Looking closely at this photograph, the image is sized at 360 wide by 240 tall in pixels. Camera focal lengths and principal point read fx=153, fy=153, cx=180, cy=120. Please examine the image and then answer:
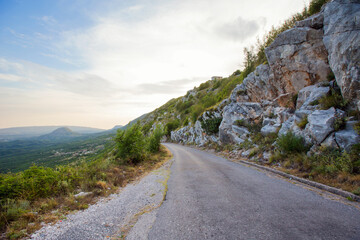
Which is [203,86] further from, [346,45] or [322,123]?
[322,123]

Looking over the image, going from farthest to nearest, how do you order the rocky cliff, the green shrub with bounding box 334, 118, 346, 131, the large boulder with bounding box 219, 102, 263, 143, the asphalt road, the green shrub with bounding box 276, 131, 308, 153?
the large boulder with bounding box 219, 102, 263, 143 < the green shrub with bounding box 276, 131, 308, 153 < the rocky cliff < the green shrub with bounding box 334, 118, 346, 131 < the asphalt road

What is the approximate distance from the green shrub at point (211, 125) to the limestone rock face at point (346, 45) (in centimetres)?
1520

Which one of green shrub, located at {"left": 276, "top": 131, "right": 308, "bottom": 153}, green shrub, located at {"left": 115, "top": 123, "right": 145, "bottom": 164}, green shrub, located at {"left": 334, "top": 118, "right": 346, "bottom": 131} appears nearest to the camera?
green shrub, located at {"left": 334, "top": 118, "right": 346, "bottom": 131}

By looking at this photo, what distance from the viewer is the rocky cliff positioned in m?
7.58

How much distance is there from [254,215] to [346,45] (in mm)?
10008

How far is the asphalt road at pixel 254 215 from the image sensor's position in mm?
3238

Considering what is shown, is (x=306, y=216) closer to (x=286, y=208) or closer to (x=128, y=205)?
(x=286, y=208)

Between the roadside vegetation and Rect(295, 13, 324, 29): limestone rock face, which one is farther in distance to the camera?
Rect(295, 13, 324, 29): limestone rock face

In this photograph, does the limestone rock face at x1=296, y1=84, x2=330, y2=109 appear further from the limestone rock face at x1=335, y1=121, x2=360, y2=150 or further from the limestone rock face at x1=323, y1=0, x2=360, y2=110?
the limestone rock face at x1=335, y1=121, x2=360, y2=150

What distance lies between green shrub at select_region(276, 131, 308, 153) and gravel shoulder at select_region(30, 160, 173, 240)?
7651mm

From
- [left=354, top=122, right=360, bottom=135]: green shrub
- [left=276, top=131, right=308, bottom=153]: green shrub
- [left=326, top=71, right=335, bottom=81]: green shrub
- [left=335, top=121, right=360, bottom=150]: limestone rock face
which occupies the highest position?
[left=326, top=71, right=335, bottom=81]: green shrub

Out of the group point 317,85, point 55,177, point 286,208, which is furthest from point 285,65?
point 55,177

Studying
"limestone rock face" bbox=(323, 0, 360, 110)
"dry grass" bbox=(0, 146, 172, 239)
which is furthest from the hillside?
"dry grass" bbox=(0, 146, 172, 239)

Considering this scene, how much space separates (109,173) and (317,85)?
14348mm
